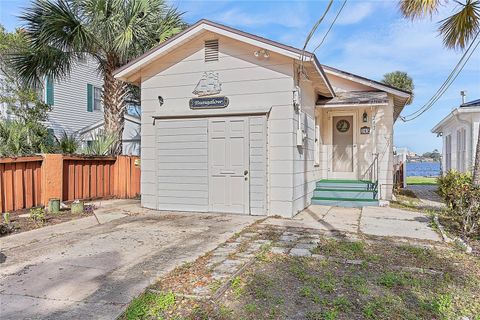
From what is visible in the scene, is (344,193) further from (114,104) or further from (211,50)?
(114,104)

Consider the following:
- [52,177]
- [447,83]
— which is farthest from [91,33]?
[447,83]

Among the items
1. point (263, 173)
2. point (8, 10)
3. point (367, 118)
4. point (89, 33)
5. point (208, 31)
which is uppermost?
point (8, 10)

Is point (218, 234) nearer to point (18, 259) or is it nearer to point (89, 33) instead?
point (18, 259)

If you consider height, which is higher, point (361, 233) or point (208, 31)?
point (208, 31)

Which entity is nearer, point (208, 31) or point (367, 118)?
point (208, 31)

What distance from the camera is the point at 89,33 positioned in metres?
9.99

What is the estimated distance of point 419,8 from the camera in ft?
22.9

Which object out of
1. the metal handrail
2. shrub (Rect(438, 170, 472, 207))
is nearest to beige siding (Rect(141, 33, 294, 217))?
shrub (Rect(438, 170, 472, 207))

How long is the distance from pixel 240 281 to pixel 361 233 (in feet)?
10.6

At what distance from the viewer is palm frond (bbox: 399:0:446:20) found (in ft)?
22.6

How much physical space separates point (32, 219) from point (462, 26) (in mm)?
10033

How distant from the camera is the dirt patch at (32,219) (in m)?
6.41

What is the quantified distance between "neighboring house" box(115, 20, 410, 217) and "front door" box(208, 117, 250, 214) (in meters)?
0.02

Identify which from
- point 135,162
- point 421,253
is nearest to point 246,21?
point 135,162
